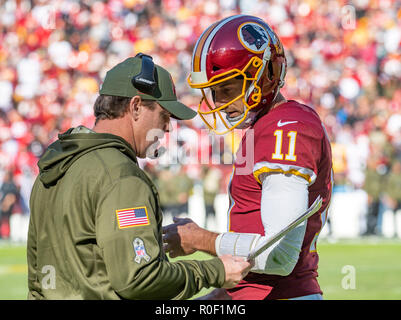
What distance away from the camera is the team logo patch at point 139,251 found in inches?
97.6

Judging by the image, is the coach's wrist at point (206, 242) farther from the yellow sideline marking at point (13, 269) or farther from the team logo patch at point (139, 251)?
the yellow sideline marking at point (13, 269)

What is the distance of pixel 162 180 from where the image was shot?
569 inches

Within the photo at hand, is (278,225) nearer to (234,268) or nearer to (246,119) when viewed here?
(234,268)

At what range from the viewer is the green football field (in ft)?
27.4

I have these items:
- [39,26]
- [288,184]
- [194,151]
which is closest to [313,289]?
[288,184]

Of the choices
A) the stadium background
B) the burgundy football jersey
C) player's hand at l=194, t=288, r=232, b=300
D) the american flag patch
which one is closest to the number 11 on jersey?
the burgundy football jersey

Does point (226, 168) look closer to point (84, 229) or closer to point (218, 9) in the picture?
point (218, 9)

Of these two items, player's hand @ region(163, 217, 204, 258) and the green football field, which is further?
the green football field

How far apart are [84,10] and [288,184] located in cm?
1646

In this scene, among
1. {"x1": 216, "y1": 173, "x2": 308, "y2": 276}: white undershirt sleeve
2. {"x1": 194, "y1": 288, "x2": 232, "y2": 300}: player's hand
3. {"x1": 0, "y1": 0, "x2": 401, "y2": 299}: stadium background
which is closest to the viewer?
{"x1": 216, "y1": 173, "x2": 308, "y2": 276}: white undershirt sleeve

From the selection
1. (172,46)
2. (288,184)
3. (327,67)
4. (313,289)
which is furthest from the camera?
(172,46)

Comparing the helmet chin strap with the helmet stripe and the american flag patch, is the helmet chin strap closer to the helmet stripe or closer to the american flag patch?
the helmet stripe

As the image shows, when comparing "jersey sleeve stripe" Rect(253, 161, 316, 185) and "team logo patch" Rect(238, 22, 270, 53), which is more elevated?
"team logo patch" Rect(238, 22, 270, 53)

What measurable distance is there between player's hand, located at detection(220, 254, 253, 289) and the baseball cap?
616mm
